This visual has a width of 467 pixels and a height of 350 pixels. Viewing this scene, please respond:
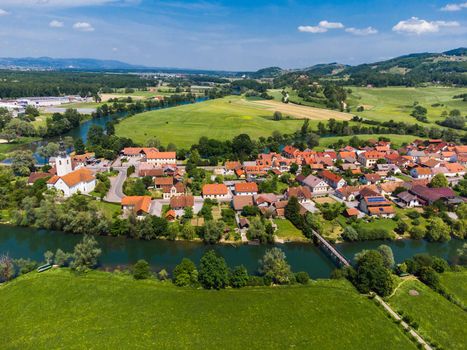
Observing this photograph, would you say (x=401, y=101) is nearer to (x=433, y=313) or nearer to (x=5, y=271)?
(x=433, y=313)

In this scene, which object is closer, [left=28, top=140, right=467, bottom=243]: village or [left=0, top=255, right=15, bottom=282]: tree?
[left=0, top=255, right=15, bottom=282]: tree

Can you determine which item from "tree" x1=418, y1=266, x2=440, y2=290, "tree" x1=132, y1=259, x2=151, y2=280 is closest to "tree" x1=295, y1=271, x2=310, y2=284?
"tree" x1=418, y1=266, x2=440, y2=290

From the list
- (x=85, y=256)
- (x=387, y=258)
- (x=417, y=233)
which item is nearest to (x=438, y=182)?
(x=417, y=233)

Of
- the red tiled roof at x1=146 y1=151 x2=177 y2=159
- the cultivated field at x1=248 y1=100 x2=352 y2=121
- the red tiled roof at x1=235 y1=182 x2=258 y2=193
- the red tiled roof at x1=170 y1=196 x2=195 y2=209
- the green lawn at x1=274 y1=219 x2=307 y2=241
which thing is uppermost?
the cultivated field at x1=248 y1=100 x2=352 y2=121

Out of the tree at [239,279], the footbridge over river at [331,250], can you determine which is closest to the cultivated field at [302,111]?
the footbridge over river at [331,250]

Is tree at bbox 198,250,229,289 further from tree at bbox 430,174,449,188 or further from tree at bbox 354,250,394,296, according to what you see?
tree at bbox 430,174,449,188

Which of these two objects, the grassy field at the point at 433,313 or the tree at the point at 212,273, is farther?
the tree at the point at 212,273

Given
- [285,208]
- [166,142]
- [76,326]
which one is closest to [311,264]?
[285,208]

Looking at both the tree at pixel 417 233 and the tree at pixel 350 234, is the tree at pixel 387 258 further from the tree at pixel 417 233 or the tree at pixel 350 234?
the tree at pixel 417 233
